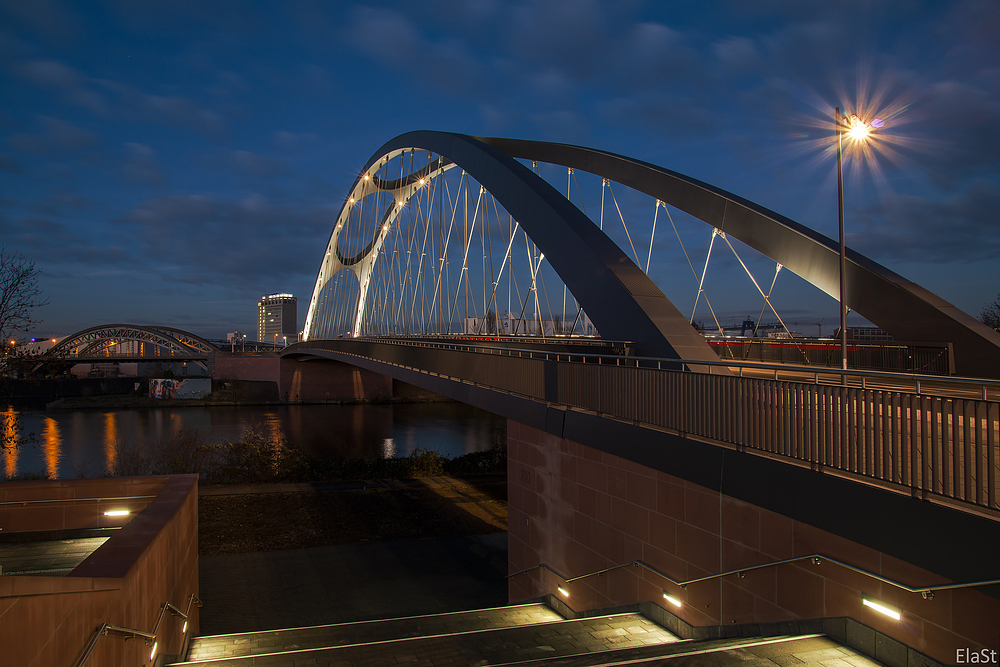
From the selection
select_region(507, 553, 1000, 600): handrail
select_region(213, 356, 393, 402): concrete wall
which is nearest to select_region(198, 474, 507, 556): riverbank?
select_region(507, 553, 1000, 600): handrail

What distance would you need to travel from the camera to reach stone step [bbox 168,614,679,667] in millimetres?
7137

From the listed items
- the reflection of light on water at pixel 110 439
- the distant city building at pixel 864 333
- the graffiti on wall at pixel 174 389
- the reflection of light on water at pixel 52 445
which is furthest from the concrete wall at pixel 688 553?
the graffiti on wall at pixel 174 389

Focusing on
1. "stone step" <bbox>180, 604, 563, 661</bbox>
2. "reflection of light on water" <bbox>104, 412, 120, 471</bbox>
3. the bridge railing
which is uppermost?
the bridge railing

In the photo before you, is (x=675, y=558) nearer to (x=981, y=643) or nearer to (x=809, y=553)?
(x=809, y=553)

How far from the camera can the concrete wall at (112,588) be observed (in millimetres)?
4320

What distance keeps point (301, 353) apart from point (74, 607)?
50.5m

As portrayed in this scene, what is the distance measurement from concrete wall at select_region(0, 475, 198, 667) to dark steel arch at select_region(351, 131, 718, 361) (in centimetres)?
825

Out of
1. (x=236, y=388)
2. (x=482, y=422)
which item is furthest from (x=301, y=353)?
(x=482, y=422)

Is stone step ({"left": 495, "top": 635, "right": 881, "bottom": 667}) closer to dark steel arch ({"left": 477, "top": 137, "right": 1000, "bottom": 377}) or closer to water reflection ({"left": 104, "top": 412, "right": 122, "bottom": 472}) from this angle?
dark steel arch ({"left": 477, "top": 137, "right": 1000, "bottom": 377})

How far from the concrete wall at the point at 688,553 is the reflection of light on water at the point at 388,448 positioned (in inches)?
793

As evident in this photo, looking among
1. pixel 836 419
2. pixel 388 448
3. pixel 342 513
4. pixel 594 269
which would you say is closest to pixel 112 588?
pixel 836 419

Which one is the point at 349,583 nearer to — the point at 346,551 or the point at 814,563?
the point at 346,551

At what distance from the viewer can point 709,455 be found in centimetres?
696

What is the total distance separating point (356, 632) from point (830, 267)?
13629 millimetres
